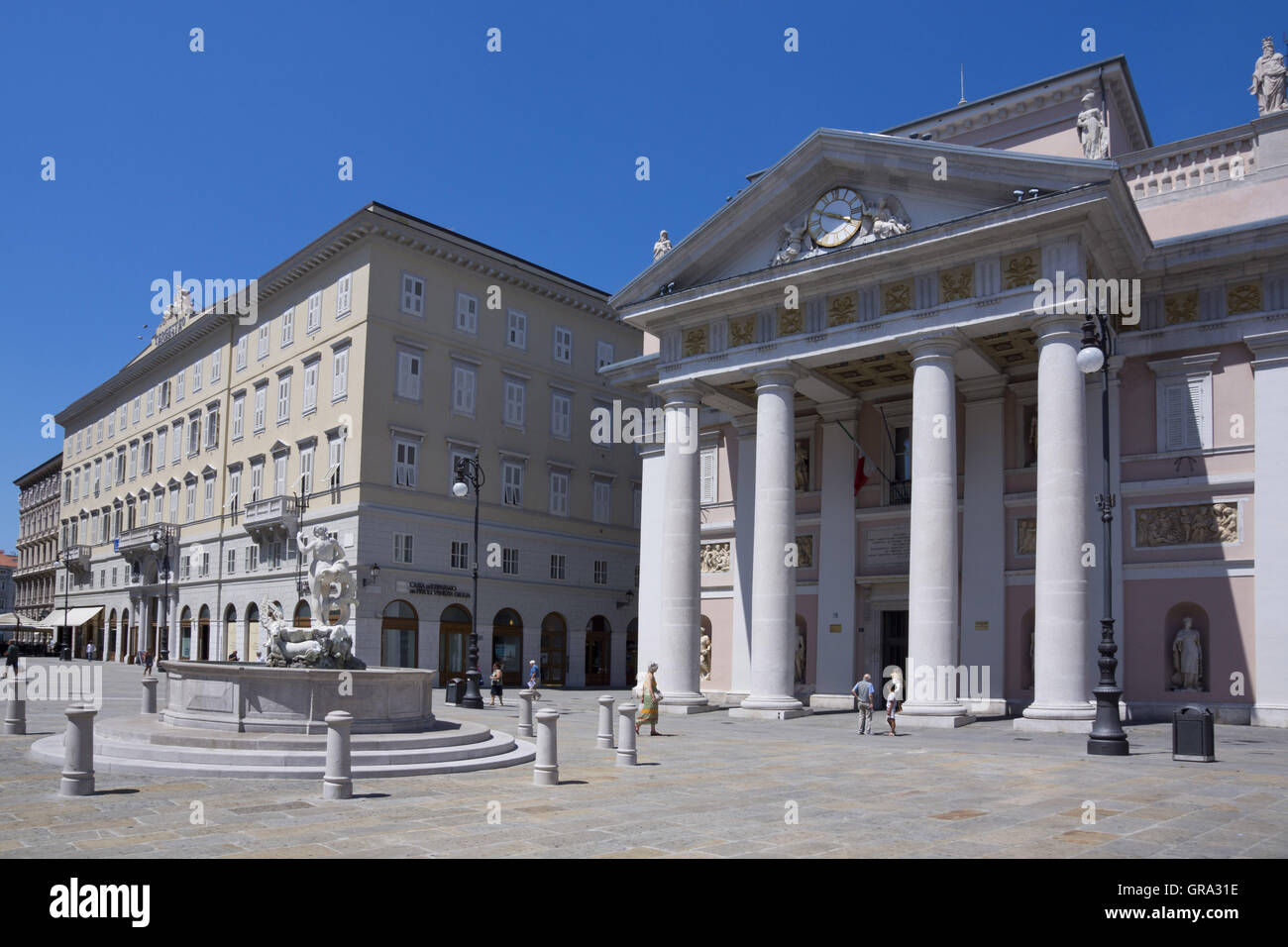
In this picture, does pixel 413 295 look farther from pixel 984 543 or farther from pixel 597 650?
pixel 984 543

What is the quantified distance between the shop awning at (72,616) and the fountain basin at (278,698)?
60.1 meters

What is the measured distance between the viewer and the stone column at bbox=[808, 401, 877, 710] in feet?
105

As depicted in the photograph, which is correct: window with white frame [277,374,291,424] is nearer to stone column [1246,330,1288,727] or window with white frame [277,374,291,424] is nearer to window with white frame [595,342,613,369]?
window with white frame [595,342,613,369]

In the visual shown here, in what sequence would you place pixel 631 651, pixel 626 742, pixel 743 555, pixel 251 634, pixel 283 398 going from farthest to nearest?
pixel 631 651 < pixel 251 634 < pixel 283 398 < pixel 743 555 < pixel 626 742

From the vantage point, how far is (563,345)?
1996 inches

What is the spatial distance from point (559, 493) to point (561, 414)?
12.2ft

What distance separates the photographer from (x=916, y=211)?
88.5ft

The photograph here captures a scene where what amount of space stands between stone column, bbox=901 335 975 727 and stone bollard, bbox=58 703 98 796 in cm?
1757

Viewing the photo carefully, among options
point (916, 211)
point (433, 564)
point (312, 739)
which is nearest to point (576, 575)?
point (433, 564)

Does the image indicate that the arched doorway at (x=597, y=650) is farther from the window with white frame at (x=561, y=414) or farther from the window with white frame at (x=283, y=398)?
the window with white frame at (x=283, y=398)

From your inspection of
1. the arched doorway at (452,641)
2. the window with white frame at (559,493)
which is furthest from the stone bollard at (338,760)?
the window with white frame at (559,493)

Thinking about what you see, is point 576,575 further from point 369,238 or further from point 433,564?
point 369,238

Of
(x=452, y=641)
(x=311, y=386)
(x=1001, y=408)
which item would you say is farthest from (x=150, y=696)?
(x=311, y=386)
